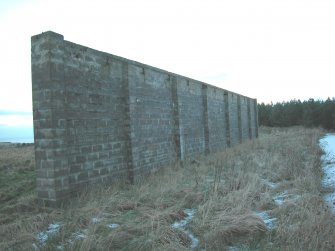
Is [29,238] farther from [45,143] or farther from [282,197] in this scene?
[282,197]

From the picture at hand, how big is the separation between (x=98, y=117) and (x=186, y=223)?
12.0 ft

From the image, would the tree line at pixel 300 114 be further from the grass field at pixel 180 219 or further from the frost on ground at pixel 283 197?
the frost on ground at pixel 283 197

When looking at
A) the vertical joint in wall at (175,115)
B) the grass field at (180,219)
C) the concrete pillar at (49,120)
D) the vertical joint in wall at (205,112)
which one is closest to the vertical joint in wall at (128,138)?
the grass field at (180,219)

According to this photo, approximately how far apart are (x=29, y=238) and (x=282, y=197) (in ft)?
14.1

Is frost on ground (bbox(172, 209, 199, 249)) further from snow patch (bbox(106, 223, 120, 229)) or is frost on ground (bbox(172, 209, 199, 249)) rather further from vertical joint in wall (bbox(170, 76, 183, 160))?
vertical joint in wall (bbox(170, 76, 183, 160))

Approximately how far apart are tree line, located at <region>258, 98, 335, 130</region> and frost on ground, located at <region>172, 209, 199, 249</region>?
31.9m

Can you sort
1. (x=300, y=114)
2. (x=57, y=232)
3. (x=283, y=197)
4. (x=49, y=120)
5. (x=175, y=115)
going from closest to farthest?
(x=57, y=232)
(x=283, y=197)
(x=49, y=120)
(x=175, y=115)
(x=300, y=114)

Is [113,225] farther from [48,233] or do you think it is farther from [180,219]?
[180,219]

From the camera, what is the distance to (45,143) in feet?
20.4

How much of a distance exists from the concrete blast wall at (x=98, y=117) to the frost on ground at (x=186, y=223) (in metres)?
2.47

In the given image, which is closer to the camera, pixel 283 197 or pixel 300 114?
pixel 283 197

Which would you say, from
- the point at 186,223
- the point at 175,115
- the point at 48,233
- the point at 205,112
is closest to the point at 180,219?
the point at 186,223

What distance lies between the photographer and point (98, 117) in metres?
7.62

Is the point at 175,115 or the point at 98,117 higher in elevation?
the point at 175,115
